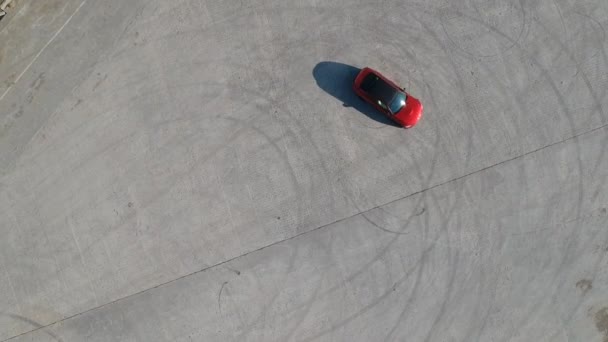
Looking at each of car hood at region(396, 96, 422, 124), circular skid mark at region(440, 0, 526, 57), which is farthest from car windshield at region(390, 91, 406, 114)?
circular skid mark at region(440, 0, 526, 57)

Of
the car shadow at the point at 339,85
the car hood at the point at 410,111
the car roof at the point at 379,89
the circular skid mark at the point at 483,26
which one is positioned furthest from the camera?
the circular skid mark at the point at 483,26

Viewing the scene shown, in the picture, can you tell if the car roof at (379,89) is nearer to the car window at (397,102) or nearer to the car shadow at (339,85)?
the car window at (397,102)

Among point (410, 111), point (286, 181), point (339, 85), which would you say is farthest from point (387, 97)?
point (286, 181)

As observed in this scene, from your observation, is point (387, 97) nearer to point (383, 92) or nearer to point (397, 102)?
point (383, 92)

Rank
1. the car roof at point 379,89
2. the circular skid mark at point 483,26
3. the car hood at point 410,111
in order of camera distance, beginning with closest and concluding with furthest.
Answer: the car roof at point 379,89, the car hood at point 410,111, the circular skid mark at point 483,26

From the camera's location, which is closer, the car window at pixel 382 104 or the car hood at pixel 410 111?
the car window at pixel 382 104

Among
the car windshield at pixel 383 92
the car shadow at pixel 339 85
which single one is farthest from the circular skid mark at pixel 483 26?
the car shadow at pixel 339 85

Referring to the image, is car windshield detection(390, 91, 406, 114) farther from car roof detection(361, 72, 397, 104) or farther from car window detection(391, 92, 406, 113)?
car roof detection(361, 72, 397, 104)

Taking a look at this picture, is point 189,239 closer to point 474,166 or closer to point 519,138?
point 474,166
